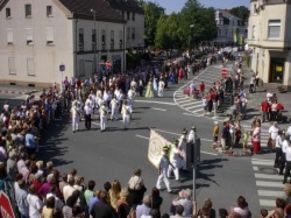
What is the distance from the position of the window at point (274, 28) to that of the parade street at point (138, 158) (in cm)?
1461

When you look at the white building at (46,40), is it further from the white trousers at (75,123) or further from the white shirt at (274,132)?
the white shirt at (274,132)

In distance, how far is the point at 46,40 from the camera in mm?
42875

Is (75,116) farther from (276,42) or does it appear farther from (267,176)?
(276,42)

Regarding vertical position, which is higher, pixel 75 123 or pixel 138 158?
pixel 75 123

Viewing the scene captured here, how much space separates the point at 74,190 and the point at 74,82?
24.2 metres

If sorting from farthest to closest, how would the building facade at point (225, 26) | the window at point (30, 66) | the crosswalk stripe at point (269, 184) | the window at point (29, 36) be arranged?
the building facade at point (225, 26)
the window at point (30, 66)
the window at point (29, 36)
the crosswalk stripe at point (269, 184)

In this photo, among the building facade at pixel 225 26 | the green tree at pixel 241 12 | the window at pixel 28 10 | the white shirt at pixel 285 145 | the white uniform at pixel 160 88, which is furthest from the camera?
the green tree at pixel 241 12

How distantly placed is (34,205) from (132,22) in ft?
201

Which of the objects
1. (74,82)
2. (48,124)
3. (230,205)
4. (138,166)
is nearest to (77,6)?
(74,82)

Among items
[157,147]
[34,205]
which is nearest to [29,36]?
[157,147]

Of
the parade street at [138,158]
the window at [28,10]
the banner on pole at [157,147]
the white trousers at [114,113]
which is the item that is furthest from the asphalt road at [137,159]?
the window at [28,10]

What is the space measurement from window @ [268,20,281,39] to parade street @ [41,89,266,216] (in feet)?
47.9

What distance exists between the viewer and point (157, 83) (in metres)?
37.5

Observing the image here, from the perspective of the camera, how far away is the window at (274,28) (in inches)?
1506
